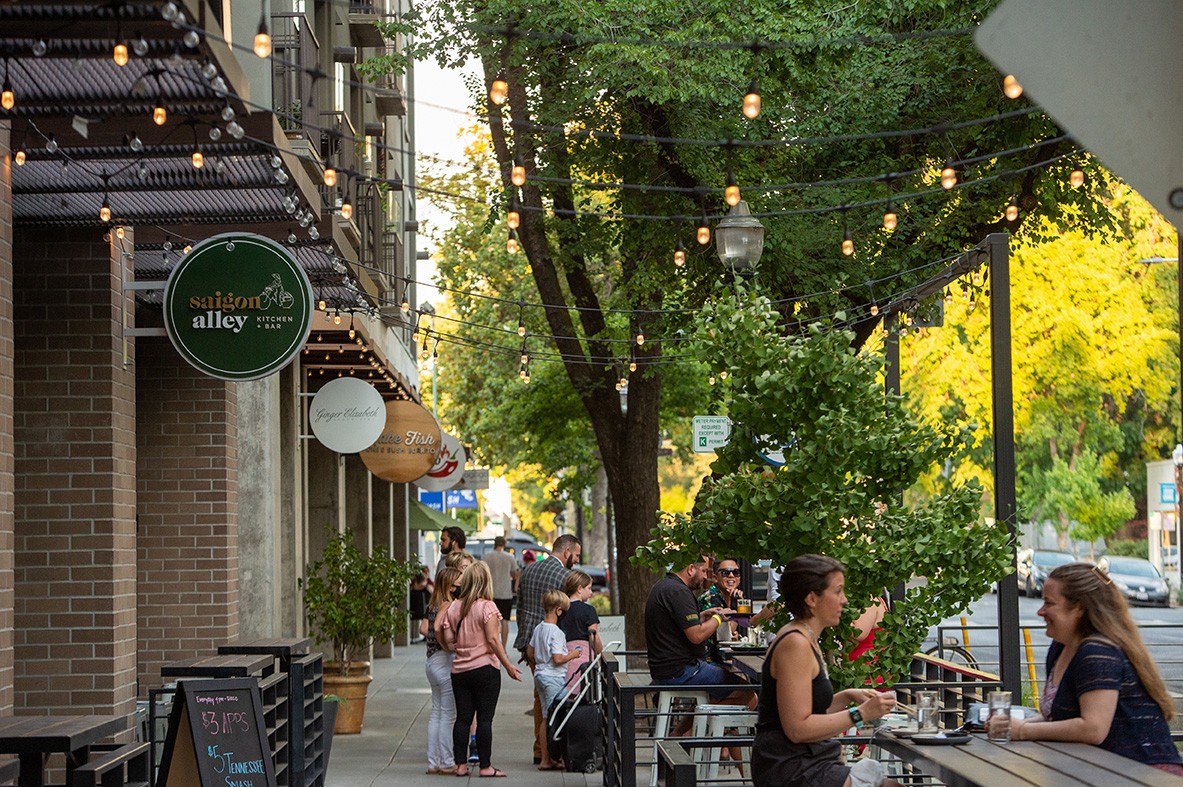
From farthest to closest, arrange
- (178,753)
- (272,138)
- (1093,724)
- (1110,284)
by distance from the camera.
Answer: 1. (1110,284)
2. (178,753)
3. (272,138)
4. (1093,724)

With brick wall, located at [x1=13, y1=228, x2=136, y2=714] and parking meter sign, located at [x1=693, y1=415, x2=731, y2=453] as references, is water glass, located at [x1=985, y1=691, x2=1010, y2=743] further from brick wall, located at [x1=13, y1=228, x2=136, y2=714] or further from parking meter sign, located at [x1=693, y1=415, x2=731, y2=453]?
parking meter sign, located at [x1=693, y1=415, x2=731, y2=453]

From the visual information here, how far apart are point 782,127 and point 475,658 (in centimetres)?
687

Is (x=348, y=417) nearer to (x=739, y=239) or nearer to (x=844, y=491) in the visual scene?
(x=739, y=239)

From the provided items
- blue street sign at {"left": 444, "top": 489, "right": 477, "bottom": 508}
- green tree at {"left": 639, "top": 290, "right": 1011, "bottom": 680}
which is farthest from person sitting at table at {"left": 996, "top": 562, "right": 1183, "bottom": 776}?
blue street sign at {"left": 444, "top": 489, "right": 477, "bottom": 508}

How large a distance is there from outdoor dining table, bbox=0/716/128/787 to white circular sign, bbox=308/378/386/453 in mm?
10957

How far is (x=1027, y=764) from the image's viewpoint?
17.9 feet

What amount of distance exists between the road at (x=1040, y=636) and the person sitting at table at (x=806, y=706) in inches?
111

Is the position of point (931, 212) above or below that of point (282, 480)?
above

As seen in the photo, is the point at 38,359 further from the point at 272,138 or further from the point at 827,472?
the point at 827,472

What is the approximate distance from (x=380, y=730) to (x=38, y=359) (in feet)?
28.4

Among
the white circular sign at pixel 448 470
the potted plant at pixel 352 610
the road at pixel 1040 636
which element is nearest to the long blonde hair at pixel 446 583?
the potted plant at pixel 352 610

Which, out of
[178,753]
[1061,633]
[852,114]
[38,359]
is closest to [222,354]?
[38,359]

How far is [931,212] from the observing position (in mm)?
16562

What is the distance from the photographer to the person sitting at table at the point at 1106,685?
227 inches
